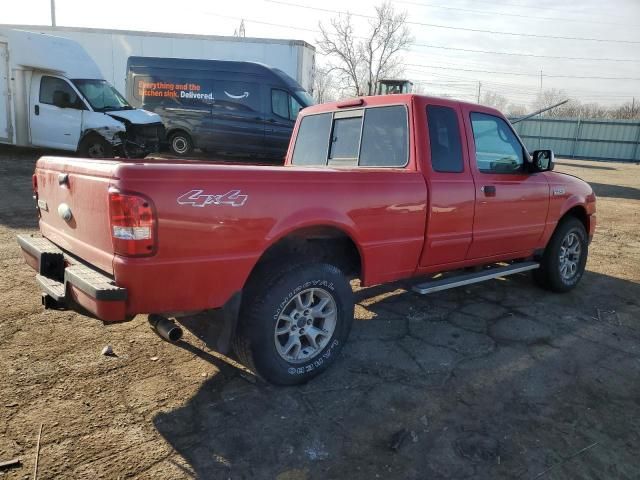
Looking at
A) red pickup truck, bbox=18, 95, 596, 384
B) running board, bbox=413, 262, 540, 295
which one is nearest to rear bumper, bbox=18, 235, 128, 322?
red pickup truck, bbox=18, 95, 596, 384

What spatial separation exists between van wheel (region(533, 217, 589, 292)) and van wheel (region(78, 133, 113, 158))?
34.1 feet

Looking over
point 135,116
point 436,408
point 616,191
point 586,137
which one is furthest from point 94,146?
point 586,137

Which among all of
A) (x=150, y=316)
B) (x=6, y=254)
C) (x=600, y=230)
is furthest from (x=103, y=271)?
(x=600, y=230)

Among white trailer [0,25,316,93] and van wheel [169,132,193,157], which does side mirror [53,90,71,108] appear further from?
white trailer [0,25,316,93]

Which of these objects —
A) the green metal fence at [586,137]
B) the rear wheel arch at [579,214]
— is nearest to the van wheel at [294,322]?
the rear wheel arch at [579,214]

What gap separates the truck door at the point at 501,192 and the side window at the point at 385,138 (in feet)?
2.29

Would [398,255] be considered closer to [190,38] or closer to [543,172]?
[543,172]

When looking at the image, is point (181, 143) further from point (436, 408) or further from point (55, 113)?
point (436, 408)

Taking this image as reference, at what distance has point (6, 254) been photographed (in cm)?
533

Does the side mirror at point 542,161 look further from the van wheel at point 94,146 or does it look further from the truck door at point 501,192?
the van wheel at point 94,146

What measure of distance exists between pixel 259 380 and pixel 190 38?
49.6 feet

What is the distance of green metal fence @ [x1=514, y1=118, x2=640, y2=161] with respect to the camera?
98.4 feet

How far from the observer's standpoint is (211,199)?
250cm

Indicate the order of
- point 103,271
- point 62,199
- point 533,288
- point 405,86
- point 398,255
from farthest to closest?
point 405,86 → point 533,288 → point 398,255 → point 62,199 → point 103,271
